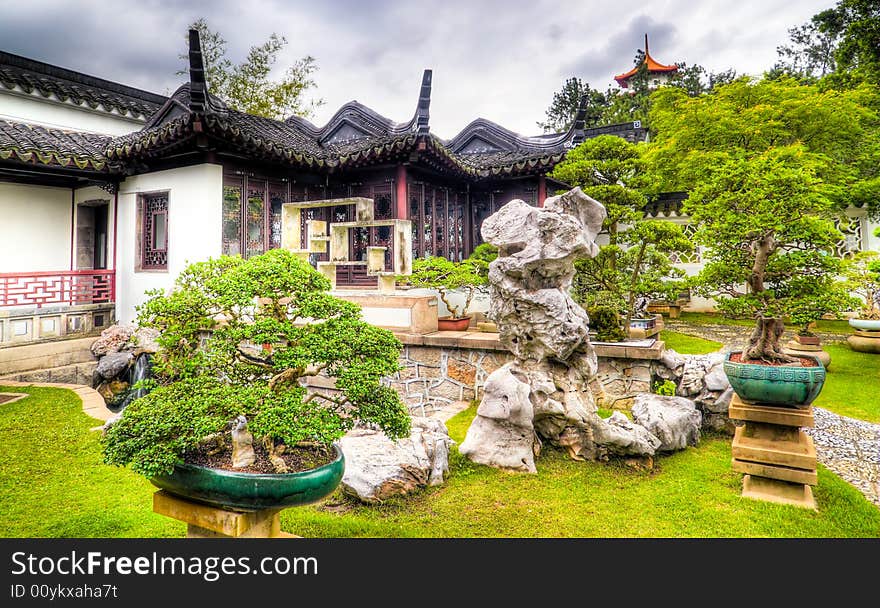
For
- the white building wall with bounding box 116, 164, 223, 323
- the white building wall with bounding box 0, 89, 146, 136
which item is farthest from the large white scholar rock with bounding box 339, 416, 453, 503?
the white building wall with bounding box 0, 89, 146, 136

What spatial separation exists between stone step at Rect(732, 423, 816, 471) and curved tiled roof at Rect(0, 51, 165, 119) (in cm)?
1192

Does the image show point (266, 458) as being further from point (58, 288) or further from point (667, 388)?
point (58, 288)

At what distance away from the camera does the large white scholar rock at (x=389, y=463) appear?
12.1 feet

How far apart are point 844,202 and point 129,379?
13.5 meters

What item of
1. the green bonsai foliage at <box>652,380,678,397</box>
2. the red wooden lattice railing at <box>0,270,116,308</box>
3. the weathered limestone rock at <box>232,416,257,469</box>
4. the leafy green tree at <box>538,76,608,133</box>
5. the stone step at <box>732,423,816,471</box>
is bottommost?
the stone step at <box>732,423,816,471</box>

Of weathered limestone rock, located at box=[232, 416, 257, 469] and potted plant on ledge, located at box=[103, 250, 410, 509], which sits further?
weathered limestone rock, located at box=[232, 416, 257, 469]

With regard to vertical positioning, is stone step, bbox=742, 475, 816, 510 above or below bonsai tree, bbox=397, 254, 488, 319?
below

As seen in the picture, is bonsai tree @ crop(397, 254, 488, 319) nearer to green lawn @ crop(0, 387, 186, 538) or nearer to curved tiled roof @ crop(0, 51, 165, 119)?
green lawn @ crop(0, 387, 186, 538)

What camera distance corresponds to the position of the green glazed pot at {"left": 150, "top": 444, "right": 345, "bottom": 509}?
221 centimetres

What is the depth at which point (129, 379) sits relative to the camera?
294 inches

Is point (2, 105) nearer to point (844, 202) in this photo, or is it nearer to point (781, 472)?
point (781, 472)

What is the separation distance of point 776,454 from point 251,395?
140 inches

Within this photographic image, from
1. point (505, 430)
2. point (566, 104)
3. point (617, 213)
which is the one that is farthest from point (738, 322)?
point (566, 104)

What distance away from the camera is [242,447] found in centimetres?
247
